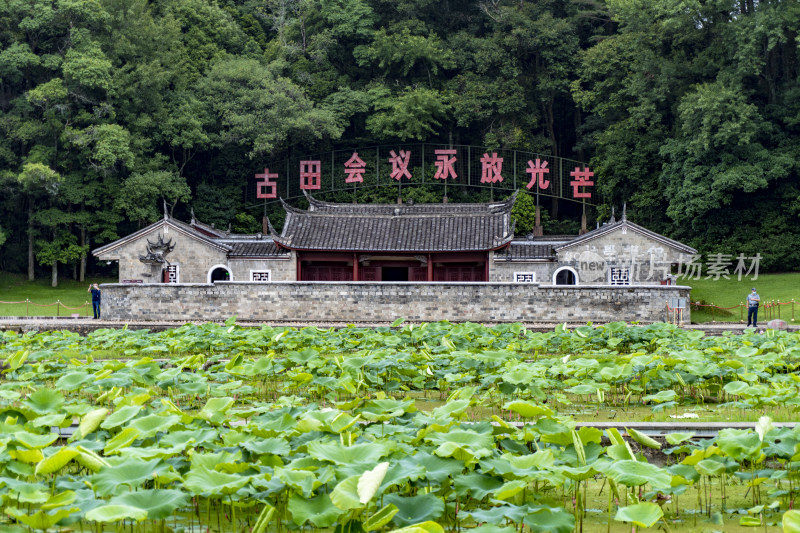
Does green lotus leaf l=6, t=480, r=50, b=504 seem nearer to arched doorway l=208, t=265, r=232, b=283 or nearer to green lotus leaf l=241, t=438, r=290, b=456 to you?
green lotus leaf l=241, t=438, r=290, b=456

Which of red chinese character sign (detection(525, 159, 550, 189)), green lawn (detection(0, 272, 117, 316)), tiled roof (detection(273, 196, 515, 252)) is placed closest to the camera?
green lawn (detection(0, 272, 117, 316))

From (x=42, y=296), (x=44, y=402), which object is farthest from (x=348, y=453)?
(x=42, y=296)

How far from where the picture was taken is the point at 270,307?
2144 centimetres

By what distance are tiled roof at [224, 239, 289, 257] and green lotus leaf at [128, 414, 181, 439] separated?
2020 centimetres

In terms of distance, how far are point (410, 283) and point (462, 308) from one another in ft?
4.96

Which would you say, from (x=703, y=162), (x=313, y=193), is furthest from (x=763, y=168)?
(x=313, y=193)

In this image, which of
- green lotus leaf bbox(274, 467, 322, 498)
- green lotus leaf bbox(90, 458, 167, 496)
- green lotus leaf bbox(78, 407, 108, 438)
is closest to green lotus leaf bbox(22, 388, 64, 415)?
green lotus leaf bbox(78, 407, 108, 438)

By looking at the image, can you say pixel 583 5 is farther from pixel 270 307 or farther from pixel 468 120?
pixel 270 307

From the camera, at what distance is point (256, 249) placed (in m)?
26.4

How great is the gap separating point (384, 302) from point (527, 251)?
6661 mm

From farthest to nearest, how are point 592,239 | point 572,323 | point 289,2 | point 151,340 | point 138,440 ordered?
point 289,2, point 592,239, point 572,323, point 151,340, point 138,440

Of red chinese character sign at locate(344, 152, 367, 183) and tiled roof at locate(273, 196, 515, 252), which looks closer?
tiled roof at locate(273, 196, 515, 252)

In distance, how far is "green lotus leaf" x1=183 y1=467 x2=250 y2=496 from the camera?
409 centimetres

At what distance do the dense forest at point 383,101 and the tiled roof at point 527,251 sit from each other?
19.5ft
